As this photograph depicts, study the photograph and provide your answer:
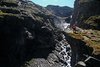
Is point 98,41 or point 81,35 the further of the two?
point 81,35

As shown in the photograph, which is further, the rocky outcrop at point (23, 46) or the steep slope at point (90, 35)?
the rocky outcrop at point (23, 46)

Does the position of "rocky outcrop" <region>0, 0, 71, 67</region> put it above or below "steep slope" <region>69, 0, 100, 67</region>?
below

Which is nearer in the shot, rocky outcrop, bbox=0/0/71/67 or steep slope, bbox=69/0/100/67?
steep slope, bbox=69/0/100/67

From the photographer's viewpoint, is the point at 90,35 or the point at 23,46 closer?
the point at 90,35

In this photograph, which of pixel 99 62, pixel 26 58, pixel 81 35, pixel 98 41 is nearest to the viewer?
pixel 99 62

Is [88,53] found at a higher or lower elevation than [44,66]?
higher

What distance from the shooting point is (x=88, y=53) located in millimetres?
69250

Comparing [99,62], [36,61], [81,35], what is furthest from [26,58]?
[99,62]

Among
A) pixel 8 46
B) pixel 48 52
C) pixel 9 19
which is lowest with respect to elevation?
pixel 48 52

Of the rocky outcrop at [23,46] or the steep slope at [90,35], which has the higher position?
the steep slope at [90,35]

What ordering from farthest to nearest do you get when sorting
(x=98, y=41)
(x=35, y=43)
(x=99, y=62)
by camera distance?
(x=35, y=43) → (x=98, y=41) → (x=99, y=62)

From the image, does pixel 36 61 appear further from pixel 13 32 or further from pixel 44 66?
pixel 13 32

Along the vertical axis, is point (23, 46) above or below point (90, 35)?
below

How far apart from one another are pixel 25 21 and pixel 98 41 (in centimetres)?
10379
